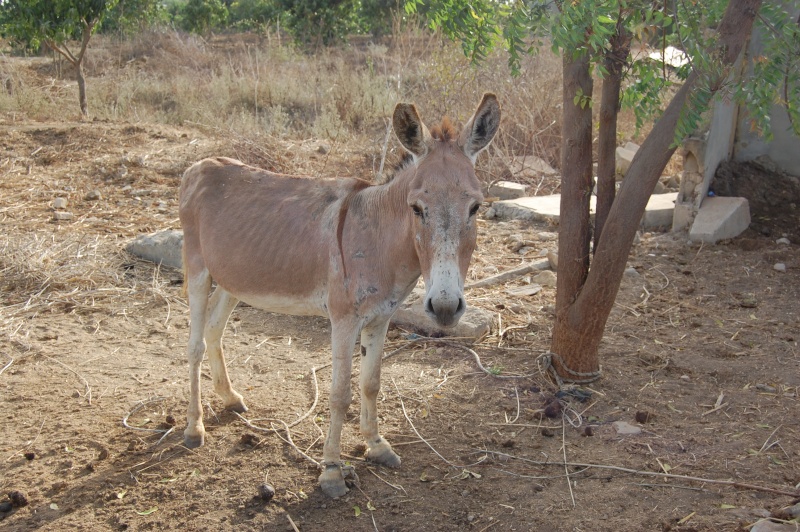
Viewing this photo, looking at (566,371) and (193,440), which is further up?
(566,371)

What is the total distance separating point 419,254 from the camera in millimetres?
3143

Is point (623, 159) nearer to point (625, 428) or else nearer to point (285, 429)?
point (625, 428)

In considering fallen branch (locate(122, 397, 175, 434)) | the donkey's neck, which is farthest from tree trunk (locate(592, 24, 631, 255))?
fallen branch (locate(122, 397, 175, 434))

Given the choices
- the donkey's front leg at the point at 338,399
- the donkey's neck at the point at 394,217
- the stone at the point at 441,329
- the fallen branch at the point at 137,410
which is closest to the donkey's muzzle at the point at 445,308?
the donkey's neck at the point at 394,217

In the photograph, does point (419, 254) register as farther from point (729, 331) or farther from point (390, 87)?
point (390, 87)

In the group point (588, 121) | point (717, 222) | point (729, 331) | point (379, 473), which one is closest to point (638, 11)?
point (588, 121)

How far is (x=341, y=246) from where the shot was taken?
3516mm

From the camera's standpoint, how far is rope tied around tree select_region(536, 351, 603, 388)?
180 inches

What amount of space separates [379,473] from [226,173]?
2.00m

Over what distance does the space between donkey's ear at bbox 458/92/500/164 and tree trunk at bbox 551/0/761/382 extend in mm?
1140

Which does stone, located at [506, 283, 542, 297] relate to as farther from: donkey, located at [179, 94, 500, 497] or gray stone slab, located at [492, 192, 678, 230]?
donkey, located at [179, 94, 500, 497]

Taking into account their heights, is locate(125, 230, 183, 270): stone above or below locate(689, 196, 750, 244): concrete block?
below

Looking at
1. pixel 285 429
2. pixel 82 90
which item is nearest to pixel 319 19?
pixel 82 90

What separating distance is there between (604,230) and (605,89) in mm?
907
